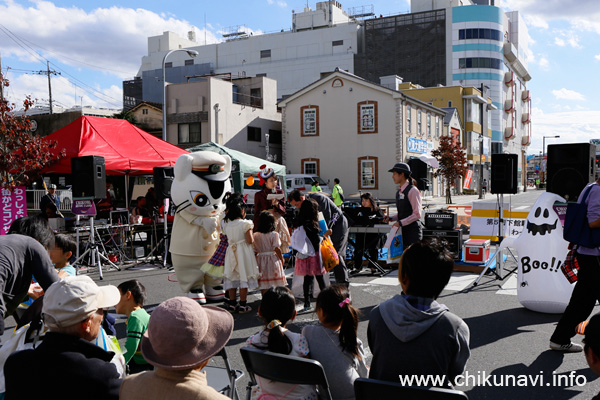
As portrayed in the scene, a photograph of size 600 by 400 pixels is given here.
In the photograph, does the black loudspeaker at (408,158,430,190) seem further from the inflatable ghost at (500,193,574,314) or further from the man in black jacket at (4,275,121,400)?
the man in black jacket at (4,275,121,400)

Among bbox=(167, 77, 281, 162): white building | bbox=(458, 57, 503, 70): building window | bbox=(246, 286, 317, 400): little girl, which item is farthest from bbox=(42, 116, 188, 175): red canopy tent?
bbox=(458, 57, 503, 70): building window

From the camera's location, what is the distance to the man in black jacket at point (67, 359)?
2.30 metres

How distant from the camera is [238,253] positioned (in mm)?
6773

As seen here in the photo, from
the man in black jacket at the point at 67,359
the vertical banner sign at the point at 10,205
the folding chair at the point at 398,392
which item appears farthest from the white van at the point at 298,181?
the folding chair at the point at 398,392

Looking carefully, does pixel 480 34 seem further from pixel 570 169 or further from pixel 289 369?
pixel 289 369

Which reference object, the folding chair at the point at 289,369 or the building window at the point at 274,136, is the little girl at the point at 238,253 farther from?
the building window at the point at 274,136

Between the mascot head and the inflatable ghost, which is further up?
the mascot head

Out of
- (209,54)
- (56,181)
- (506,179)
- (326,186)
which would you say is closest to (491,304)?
(506,179)

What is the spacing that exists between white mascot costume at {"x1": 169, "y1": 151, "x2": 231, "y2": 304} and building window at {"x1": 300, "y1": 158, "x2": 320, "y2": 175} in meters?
27.5

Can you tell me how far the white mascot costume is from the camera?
7.10m

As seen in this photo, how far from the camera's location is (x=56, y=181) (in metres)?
17.1

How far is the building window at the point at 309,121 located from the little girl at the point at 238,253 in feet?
93.7

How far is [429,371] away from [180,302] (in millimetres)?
1289

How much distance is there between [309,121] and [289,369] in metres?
33.1
